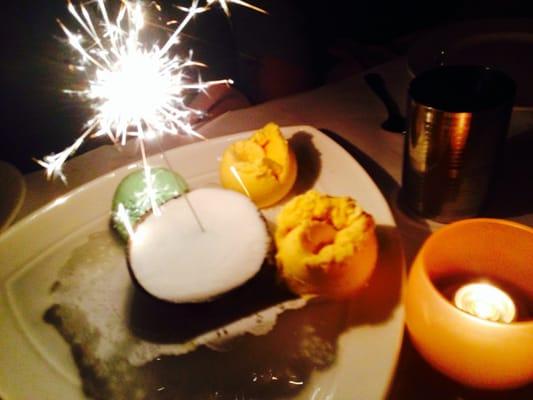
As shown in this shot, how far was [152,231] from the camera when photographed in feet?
2.20

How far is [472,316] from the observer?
1.35ft

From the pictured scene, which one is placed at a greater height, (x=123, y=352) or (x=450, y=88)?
(x=450, y=88)

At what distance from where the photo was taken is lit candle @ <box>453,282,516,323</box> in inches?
19.3

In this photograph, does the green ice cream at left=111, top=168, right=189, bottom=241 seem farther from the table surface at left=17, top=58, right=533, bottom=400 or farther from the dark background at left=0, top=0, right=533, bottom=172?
the dark background at left=0, top=0, right=533, bottom=172

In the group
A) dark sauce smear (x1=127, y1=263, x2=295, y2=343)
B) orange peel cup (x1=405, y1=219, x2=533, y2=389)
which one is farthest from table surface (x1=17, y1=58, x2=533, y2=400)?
dark sauce smear (x1=127, y1=263, x2=295, y2=343)

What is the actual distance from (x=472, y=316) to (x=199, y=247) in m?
0.34

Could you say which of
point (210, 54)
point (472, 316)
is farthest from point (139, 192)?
point (210, 54)

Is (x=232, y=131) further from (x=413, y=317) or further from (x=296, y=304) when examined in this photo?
(x=413, y=317)

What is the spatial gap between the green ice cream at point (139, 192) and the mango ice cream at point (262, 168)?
8 cm

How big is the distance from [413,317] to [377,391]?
77 millimetres

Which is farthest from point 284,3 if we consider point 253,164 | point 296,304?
point 296,304

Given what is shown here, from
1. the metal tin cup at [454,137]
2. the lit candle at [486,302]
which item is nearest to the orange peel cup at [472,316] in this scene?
the lit candle at [486,302]

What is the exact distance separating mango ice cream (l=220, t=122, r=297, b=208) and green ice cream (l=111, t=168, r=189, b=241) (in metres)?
0.08

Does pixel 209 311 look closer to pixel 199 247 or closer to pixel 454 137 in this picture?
pixel 199 247
